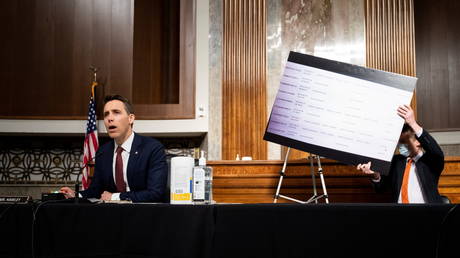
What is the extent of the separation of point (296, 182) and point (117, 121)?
6.28ft

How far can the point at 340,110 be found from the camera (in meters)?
3.06

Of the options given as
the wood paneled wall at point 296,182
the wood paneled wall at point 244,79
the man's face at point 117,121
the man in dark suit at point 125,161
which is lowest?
the wood paneled wall at point 296,182

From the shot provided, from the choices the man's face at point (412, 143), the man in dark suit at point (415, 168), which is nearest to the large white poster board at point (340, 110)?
the man in dark suit at point (415, 168)

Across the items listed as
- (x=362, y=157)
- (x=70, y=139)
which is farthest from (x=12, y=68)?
(x=362, y=157)

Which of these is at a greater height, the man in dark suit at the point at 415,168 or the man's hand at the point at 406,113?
the man's hand at the point at 406,113

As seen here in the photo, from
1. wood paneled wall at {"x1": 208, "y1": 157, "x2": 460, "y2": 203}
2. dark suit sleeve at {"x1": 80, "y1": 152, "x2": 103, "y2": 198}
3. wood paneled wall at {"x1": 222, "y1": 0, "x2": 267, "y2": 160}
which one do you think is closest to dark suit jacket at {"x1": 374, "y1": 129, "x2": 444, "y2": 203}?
wood paneled wall at {"x1": 208, "y1": 157, "x2": 460, "y2": 203}

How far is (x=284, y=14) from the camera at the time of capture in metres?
5.94

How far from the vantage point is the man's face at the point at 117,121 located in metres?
2.75

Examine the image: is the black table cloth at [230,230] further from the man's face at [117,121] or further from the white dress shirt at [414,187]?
the white dress shirt at [414,187]

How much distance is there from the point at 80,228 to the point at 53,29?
5.08 metres

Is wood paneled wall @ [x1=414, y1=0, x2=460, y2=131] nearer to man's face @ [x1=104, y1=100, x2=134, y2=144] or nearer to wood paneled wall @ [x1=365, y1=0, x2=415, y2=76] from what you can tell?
wood paneled wall @ [x1=365, y1=0, x2=415, y2=76]

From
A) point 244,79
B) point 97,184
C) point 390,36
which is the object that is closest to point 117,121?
point 97,184

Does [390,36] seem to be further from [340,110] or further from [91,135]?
[91,135]

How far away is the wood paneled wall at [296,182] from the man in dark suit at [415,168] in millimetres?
425
